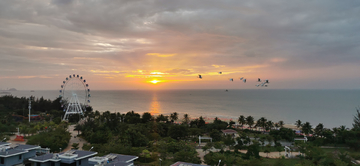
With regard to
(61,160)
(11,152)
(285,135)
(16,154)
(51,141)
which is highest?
(11,152)

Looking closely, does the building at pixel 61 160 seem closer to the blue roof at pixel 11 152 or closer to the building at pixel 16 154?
the blue roof at pixel 11 152

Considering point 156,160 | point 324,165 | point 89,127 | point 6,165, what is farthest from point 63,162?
point 324,165

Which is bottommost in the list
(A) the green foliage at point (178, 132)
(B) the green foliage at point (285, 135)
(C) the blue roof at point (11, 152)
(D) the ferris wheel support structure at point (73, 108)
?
(B) the green foliage at point (285, 135)

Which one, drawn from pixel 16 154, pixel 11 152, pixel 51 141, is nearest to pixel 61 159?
pixel 16 154

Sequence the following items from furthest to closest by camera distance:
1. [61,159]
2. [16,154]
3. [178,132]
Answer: [178,132]
[16,154]
[61,159]

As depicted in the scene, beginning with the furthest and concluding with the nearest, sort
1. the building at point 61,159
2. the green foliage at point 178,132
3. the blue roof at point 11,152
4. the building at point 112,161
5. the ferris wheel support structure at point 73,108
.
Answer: the ferris wheel support structure at point 73,108, the green foliage at point 178,132, the blue roof at point 11,152, the building at point 61,159, the building at point 112,161

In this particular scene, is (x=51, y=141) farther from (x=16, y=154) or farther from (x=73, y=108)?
(x=73, y=108)

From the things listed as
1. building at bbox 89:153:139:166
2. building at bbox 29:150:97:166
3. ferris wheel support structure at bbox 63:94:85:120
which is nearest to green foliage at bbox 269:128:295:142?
building at bbox 89:153:139:166

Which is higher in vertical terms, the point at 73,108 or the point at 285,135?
the point at 73,108

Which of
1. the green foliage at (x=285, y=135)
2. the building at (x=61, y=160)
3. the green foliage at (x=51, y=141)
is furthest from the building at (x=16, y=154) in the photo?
the green foliage at (x=285, y=135)
